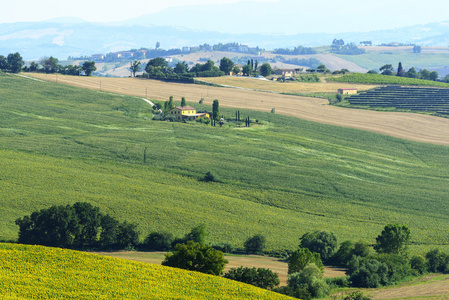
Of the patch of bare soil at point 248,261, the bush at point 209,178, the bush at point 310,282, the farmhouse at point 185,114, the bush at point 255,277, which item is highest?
the farmhouse at point 185,114

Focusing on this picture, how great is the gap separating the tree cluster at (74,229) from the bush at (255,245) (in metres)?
16.3

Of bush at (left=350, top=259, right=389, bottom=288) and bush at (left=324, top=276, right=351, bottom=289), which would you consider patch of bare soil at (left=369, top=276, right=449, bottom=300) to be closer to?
bush at (left=350, top=259, right=389, bottom=288)

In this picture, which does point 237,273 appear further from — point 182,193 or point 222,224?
point 182,193

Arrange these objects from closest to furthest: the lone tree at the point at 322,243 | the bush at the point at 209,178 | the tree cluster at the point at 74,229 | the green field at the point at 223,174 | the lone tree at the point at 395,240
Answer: the tree cluster at the point at 74,229, the lone tree at the point at 322,243, the lone tree at the point at 395,240, the green field at the point at 223,174, the bush at the point at 209,178

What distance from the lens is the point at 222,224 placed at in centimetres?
8744

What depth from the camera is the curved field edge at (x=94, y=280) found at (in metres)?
42.5

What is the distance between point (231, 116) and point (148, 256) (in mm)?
102342

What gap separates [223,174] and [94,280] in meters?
68.7

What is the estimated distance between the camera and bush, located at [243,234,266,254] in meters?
78.0

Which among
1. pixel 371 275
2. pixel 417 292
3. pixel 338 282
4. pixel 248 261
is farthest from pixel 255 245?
pixel 417 292

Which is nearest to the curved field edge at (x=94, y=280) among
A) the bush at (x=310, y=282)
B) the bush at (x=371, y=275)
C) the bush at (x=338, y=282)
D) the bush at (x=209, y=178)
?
the bush at (x=310, y=282)

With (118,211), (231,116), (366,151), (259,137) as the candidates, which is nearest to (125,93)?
(231,116)

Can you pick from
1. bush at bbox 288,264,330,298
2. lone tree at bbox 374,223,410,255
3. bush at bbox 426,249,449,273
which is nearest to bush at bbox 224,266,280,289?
bush at bbox 288,264,330,298

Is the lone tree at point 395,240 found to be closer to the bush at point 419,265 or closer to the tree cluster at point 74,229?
the bush at point 419,265
